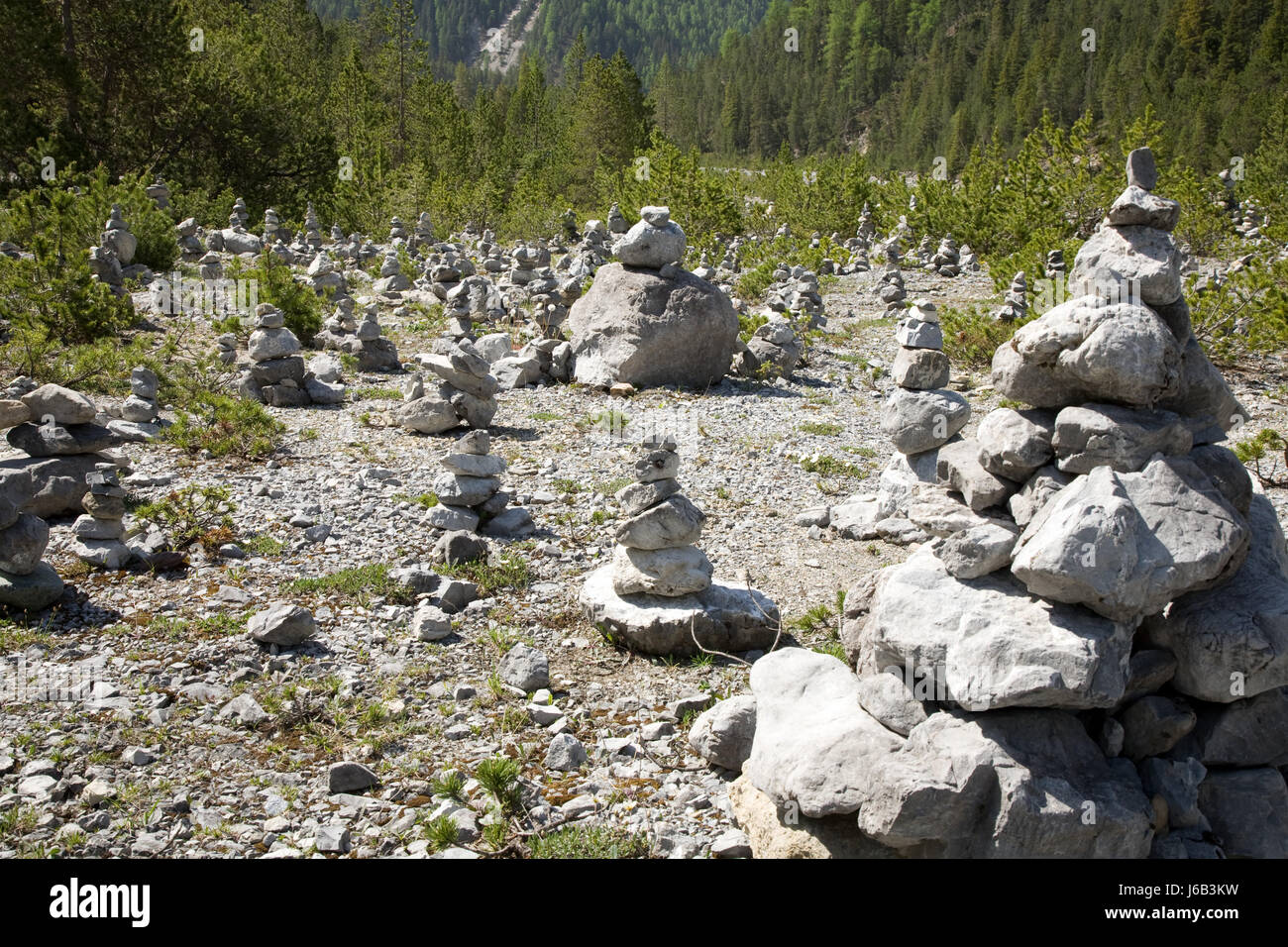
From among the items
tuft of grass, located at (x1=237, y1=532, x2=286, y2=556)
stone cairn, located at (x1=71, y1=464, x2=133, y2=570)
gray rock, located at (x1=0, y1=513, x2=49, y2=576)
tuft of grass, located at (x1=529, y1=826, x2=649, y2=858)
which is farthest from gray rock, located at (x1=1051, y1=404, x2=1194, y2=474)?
stone cairn, located at (x1=71, y1=464, x2=133, y2=570)

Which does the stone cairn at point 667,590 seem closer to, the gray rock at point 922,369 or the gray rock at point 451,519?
the gray rock at point 451,519

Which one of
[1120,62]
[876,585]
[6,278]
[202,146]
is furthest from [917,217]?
[1120,62]

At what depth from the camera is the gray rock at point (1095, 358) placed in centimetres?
542

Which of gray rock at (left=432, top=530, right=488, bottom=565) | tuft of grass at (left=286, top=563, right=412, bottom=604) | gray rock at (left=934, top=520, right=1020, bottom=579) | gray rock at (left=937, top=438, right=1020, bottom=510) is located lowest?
tuft of grass at (left=286, top=563, right=412, bottom=604)

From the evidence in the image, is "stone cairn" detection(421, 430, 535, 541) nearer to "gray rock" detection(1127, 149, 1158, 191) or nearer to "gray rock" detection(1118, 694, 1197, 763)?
"gray rock" detection(1118, 694, 1197, 763)

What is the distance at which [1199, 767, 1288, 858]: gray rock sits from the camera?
16.8 ft

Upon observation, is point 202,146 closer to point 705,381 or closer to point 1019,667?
point 705,381

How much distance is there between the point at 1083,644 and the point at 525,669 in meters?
3.81

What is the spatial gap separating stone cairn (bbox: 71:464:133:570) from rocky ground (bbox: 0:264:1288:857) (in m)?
0.18

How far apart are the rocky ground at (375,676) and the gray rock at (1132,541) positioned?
225 cm

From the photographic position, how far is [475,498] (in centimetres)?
985

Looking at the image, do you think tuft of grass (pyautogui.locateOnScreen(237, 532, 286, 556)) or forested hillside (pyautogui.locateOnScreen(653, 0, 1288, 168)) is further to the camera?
forested hillside (pyautogui.locateOnScreen(653, 0, 1288, 168))

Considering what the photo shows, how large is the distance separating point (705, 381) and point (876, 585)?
9292 millimetres

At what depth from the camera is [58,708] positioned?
6367 mm
